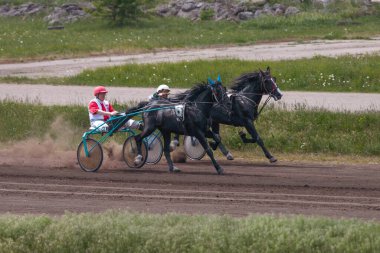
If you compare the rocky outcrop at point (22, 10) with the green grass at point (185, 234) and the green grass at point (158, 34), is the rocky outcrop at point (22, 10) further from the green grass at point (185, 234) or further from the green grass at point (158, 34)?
the green grass at point (185, 234)

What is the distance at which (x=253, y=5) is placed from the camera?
50.1 metres

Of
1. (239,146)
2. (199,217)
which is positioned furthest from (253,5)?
(199,217)

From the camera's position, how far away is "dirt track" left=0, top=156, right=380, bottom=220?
12336 millimetres

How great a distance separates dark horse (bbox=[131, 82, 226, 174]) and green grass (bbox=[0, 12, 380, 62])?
20.7 meters

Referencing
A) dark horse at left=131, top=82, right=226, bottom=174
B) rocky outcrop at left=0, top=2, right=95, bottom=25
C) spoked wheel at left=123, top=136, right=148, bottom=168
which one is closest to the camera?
dark horse at left=131, top=82, right=226, bottom=174

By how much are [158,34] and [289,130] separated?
24.7 meters

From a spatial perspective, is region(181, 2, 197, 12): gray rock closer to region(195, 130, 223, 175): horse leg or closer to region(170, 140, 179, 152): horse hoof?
region(170, 140, 179, 152): horse hoof

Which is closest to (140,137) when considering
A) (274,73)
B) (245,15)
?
(274,73)

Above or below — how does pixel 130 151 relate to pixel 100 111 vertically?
below

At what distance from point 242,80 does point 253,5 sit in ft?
107

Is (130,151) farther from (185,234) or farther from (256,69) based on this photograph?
(256,69)

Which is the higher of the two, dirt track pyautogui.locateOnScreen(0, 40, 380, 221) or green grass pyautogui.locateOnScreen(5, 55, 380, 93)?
dirt track pyautogui.locateOnScreen(0, 40, 380, 221)

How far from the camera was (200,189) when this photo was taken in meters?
14.0

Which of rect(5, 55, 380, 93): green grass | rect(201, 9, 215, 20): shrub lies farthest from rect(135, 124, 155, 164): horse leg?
rect(201, 9, 215, 20): shrub
